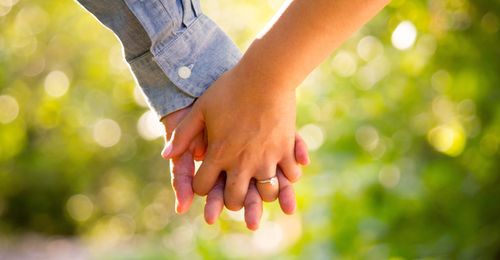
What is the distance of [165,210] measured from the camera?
5598 millimetres

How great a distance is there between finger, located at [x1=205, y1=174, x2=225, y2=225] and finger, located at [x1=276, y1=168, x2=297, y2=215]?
0.33 ft

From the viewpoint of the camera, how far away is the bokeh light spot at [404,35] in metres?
2.94

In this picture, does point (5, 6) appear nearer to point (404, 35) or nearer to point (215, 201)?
point (404, 35)

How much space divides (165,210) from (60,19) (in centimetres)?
129

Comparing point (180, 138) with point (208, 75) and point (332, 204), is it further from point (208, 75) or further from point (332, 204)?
point (332, 204)

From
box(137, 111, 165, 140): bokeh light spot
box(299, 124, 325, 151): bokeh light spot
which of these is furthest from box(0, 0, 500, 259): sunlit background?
box(137, 111, 165, 140): bokeh light spot

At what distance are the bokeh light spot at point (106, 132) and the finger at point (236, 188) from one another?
3863mm

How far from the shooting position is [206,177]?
1600 mm

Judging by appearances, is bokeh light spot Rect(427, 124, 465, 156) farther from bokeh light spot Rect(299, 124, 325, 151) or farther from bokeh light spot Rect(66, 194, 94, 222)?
bokeh light spot Rect(66, 194, 94, 222)

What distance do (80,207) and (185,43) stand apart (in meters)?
4.92

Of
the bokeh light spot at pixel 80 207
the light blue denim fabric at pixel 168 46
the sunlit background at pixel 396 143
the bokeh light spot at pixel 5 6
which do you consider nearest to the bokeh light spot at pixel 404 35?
the sunlit background at pixel 396 143

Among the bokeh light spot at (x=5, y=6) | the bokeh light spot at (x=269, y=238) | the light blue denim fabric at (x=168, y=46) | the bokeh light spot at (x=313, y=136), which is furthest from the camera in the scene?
the bokeh light spot at (x=5, y=6)

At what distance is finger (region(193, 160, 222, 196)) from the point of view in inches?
62.9

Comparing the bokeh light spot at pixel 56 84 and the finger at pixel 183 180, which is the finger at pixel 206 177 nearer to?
the finger at pixel 183 180
